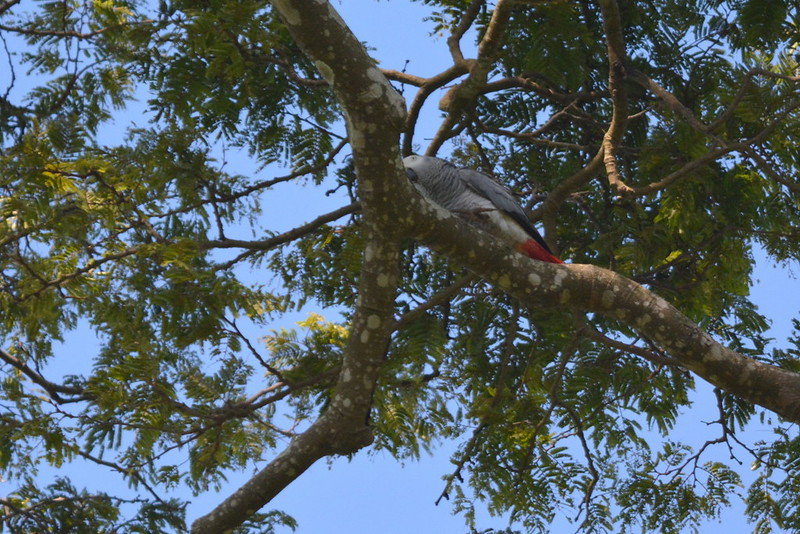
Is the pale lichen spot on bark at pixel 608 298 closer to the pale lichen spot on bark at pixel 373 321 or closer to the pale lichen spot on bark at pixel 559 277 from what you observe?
the pale lichen spot on bark at pixel 559 277

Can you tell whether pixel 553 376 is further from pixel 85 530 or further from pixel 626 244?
A: pixel 85 530

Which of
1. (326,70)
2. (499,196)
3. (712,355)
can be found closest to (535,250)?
(499,196)

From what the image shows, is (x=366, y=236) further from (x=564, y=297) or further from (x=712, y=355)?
(x=712, y=355)

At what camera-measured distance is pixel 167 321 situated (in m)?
4.48

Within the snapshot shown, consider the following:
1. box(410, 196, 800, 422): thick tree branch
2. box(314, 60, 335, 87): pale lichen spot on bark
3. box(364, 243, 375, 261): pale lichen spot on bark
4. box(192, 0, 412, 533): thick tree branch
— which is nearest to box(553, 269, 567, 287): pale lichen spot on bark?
box(410, 196, 800, 422): thick tree branch

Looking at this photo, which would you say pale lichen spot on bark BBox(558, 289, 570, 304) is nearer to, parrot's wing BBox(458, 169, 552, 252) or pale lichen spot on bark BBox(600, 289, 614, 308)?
pale lichen spot on bark BBox(600, 289, 614, 308)

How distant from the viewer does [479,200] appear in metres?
4.61

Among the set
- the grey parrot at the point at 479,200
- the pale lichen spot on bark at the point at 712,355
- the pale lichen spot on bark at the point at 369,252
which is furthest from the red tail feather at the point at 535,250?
the pale lichen spot on bark at the point at 369,252

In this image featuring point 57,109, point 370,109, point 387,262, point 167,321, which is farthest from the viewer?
point 57,109

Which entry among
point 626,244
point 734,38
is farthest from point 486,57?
point 734,38

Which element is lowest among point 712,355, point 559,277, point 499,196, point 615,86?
point 712,355

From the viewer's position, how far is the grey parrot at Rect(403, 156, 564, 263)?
4.40 m

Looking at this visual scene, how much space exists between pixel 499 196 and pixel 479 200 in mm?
116

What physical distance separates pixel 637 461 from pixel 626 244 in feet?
4.51
